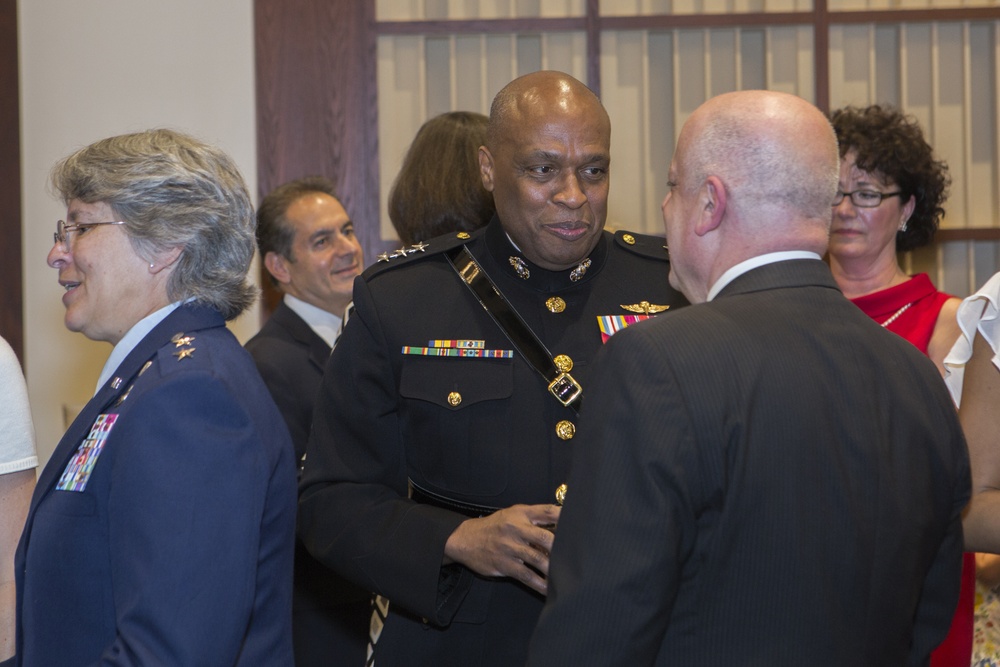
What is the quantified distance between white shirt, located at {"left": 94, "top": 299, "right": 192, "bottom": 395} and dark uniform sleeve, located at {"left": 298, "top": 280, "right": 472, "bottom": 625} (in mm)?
440

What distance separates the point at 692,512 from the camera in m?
1.34

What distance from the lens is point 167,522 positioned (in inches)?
58.5

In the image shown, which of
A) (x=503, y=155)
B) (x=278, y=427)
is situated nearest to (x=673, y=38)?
(x=503, y=155)

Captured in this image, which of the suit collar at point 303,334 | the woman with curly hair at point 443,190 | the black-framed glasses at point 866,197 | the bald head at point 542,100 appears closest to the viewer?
the bald head at point 542,100

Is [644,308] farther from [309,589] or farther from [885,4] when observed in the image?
[885,4]

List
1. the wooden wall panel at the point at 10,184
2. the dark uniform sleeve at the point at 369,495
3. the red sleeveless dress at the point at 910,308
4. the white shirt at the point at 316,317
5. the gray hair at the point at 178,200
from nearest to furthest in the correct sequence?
1. the gray hair at the point at 178,200
2. the dark uniform sleeve at the point at 369,495
3. the red sleeveless dress at the point at 910,308
4. the white shirt at the point at 316,317
5. the wooden wall panel at the point at 10,184

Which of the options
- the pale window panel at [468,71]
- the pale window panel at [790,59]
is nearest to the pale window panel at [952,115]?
the pale window panel at [790,59]

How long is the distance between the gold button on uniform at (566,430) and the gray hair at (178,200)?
61cm

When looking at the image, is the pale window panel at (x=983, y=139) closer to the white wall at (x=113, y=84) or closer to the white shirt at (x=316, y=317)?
the white shirt at (x=316, y=317)

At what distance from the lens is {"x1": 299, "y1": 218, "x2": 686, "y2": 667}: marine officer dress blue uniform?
78.1 inches

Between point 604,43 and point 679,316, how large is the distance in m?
2.81

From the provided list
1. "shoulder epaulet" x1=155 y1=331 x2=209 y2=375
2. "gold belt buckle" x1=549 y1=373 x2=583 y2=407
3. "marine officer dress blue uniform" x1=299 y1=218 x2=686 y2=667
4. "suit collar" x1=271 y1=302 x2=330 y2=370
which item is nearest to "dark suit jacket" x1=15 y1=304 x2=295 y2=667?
"shoulder epaulet" x1=155 y1=331 x2=209 y2=375

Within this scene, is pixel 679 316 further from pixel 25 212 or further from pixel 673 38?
pixel 25 212

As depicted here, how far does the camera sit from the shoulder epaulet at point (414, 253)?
2.18 metres
